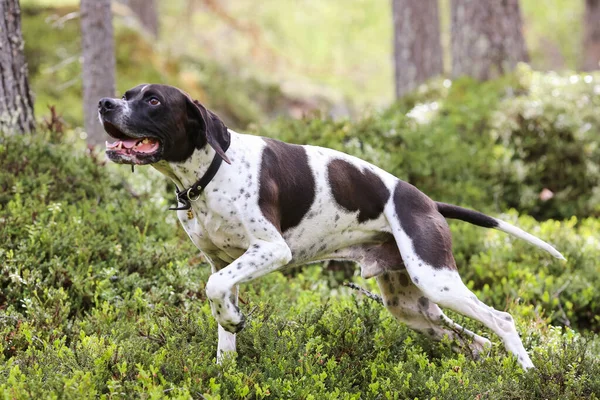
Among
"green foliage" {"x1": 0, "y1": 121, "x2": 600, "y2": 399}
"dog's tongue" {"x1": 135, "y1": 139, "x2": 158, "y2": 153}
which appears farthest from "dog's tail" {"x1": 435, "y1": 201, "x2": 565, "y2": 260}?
"dog's tongue" {"x1": 135, "y1": 139, "x2": 158, "y2": 153}

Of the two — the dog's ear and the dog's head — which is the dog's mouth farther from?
the dog's ear

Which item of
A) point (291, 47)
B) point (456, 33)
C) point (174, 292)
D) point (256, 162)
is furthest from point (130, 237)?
point (291, 47)

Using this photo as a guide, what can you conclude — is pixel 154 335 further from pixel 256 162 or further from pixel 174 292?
pixel 256 162

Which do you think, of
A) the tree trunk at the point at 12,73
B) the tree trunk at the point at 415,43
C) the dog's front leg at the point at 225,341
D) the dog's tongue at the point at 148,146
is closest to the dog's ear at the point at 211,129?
the dog's tongue at the point at 148,146

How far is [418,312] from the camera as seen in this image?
4.80 m

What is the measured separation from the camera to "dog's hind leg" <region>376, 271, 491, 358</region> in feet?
15.6

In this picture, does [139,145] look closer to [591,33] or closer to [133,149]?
[133,149]

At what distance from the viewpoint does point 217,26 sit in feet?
79.0

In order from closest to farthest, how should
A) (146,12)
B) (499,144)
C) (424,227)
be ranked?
(424,227)
(499,144)
(146,12)

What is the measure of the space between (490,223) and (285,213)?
4.85 ft

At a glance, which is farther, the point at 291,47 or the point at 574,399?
the point at 291,47

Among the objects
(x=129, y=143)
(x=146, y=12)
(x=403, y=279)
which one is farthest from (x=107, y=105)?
(x=146, y=12)

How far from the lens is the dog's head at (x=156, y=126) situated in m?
3.67

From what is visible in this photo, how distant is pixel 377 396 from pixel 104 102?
7.49 feet
